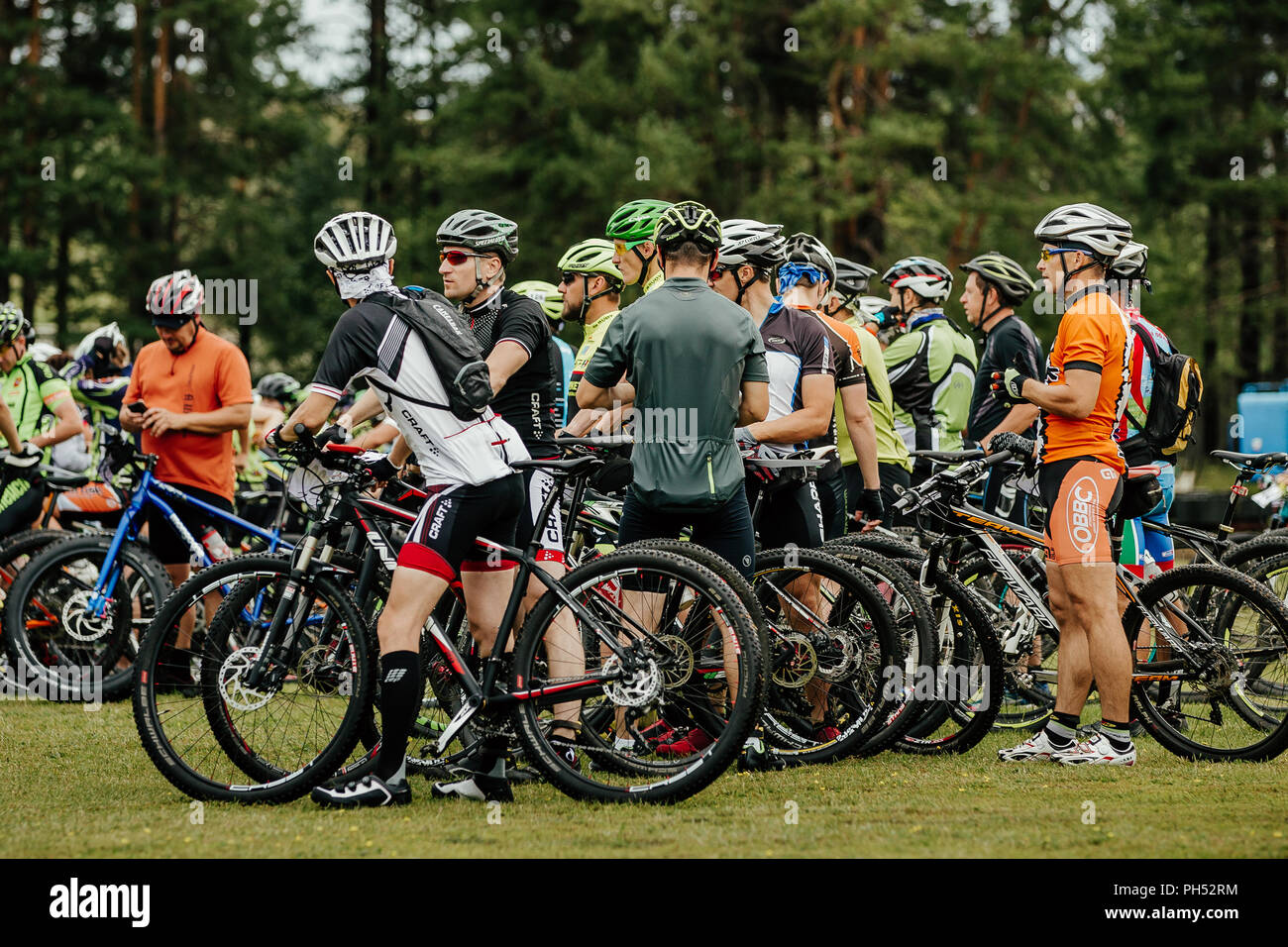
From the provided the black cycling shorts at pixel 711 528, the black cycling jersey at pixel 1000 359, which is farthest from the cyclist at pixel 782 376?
the black cycling jersey at pixel 1000 359

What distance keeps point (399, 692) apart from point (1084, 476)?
3.01 metres

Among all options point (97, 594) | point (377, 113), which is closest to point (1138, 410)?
point (97, 594)

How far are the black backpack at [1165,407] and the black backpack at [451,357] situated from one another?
134 inches

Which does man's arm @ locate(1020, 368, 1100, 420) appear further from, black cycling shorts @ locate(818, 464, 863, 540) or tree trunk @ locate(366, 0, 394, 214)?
tree trunk @ locate(366, 0, 394, 214)

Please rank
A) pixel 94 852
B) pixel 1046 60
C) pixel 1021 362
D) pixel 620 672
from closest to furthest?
pixel 94 852 < pixel 620 672 < pixel 1021 362 < pixel 1046 60

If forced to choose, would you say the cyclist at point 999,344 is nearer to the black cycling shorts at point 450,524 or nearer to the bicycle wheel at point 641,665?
the bicycle wheel at point 641,665

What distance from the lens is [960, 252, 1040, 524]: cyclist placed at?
327 inches

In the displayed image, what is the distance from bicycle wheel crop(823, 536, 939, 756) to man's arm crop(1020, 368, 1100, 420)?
93cm

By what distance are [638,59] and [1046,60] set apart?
7.41m

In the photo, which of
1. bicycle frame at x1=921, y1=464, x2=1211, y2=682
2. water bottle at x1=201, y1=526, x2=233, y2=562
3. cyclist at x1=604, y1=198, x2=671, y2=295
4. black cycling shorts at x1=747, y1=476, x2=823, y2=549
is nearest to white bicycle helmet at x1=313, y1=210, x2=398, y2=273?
cyclist at x1=604, y1=198, x2=671, y2=295

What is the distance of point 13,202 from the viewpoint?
28625 millimetres

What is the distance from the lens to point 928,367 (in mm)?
9547

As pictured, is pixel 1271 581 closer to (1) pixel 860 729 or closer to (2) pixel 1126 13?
(1) pixel 860 729
